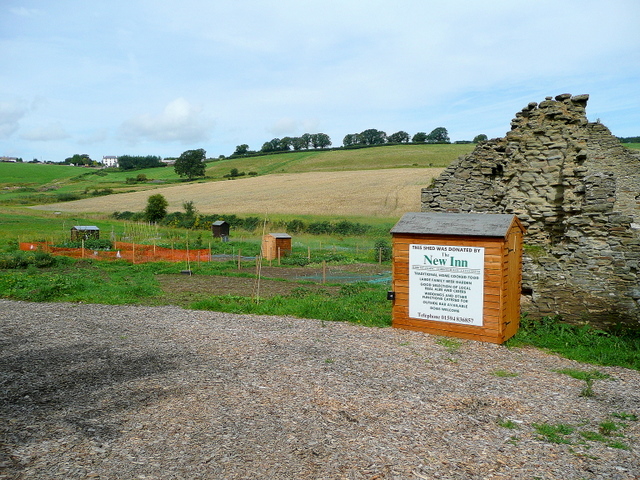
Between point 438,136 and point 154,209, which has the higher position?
point 438,136

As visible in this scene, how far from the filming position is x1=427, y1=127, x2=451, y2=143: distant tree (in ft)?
373

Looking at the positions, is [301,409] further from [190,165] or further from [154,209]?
[190,165]

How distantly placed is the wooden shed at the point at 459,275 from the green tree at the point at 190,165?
3807 inches

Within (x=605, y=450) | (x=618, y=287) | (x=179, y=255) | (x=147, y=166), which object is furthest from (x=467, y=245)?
(x=147, y=166)

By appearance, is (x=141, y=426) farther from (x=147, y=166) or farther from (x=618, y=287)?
(x=147, y=166)

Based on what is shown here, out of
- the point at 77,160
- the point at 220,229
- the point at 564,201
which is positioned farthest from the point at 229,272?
the point at 77,160

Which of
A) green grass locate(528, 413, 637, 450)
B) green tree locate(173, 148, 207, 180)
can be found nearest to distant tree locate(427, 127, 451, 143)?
green tree locate(173, 148, 207, 180)

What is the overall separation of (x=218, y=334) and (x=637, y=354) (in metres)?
8.48

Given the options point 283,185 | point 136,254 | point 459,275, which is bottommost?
point 136,254

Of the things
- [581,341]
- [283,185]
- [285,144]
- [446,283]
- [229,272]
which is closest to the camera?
[581,341]

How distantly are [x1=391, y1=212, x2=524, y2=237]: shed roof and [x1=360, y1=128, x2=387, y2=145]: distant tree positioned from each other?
112m

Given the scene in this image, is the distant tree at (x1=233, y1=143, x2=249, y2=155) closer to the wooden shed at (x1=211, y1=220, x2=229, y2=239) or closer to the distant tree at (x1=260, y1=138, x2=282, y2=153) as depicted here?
the distant tree at (x1=260, y1=138, x2=282, y2=153)

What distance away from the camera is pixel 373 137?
403ft

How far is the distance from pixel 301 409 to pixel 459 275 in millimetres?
5433
